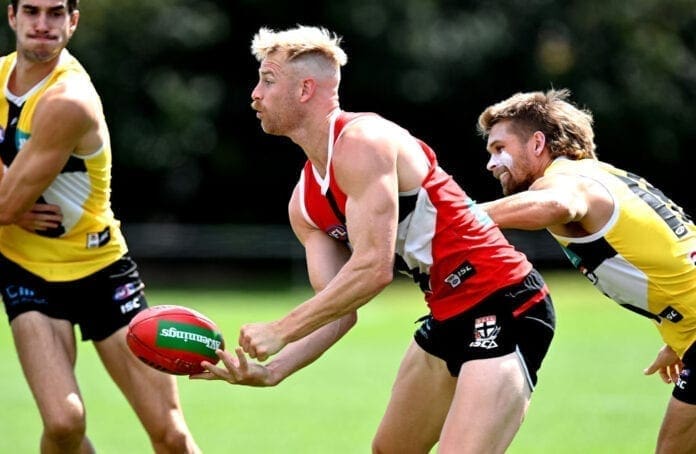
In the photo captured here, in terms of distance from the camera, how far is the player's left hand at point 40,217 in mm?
6500

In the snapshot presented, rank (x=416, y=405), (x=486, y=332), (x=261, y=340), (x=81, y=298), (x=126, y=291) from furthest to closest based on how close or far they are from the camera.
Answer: (x=126, y=291) → (x=81, y=298) → (x=416, y=405) → (x=486, y=332) → (x=261, y=340)

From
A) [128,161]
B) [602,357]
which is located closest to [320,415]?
[602,357]

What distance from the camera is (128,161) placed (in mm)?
28844

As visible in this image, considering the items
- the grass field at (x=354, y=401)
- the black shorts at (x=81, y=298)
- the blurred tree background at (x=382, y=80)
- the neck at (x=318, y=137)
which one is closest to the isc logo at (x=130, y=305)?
the black shorts at (x=81, y=298)

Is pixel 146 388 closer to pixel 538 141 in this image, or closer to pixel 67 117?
pixel 67 117

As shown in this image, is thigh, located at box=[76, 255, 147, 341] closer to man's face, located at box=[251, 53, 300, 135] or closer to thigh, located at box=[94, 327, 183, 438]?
thigh, located at box=[94, 327, 183, 438]

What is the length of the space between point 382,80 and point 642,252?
23732mm

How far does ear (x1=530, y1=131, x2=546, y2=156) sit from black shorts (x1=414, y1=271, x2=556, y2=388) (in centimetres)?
82

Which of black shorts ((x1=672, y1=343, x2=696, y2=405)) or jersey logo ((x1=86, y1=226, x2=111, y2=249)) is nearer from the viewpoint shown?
black shorts ((x1=672, y1=343, x2=696, y2=405))

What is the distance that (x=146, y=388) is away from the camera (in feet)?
21.4

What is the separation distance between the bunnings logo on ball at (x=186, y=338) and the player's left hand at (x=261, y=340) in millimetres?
430

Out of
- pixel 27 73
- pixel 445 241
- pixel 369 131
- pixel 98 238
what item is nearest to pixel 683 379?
pixel 445 241

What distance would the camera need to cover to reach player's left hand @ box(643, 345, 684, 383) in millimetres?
6695

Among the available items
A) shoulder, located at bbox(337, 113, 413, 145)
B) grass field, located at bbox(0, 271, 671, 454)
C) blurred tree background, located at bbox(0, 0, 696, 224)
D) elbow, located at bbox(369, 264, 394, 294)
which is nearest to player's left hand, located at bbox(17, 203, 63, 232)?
shoulder, located at bbox(337, 113, 413, 145)
